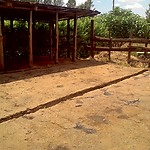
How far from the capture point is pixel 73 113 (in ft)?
14.2

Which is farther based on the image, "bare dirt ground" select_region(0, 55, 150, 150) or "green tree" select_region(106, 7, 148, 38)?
"green tree" select_region(106, 7, 148, 38)

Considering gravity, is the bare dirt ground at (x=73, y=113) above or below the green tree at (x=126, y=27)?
below

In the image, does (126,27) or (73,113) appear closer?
(73,113)

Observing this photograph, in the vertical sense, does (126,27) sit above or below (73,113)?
above

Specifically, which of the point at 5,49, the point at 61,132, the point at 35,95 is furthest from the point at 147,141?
the point at 5,49

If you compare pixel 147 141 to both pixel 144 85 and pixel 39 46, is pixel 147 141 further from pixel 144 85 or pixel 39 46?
pixel 39 46

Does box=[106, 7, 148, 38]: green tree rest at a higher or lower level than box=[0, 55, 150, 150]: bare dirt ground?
higher

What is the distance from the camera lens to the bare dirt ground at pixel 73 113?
3254 millimetres

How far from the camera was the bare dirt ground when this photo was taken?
128 inches

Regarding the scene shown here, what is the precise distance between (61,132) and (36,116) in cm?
78

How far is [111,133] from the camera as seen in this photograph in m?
3.53

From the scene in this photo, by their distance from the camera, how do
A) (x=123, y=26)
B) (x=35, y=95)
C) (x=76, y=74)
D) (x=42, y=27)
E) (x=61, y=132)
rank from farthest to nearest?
(x=123, y=26), (x=42, y=27), (x=76, y=74), (x=35, y=95), (x=61, y=132)

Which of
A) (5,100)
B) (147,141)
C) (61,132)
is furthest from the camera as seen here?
(5,100)

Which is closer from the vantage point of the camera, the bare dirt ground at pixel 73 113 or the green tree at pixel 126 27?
the bare dirt ground at pixel 73 113
